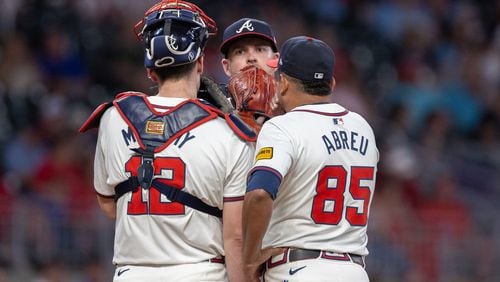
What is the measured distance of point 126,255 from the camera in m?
5.04

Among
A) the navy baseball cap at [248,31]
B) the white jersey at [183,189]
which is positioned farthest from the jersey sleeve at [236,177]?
the navy baseball cap at [248,31]

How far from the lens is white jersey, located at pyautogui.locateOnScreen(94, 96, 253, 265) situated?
16.2 ft

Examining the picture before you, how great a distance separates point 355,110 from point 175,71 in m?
7.39

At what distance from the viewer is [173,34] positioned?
508 cm

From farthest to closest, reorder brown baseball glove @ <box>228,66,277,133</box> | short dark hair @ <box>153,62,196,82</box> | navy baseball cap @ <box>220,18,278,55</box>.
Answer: navy baseball cap @ <box>220,18,278,55</box> → brown baseball glove @ <box>228,66,277,133</box> → short dark hair @ <box>153,62,196,82</box>

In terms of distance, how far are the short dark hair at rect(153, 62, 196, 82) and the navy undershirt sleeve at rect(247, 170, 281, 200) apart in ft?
1.95

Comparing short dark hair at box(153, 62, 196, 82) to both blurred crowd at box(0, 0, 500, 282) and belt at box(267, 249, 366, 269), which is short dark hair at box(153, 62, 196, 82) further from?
blurred crowd at box(0, 0, 500, 282)

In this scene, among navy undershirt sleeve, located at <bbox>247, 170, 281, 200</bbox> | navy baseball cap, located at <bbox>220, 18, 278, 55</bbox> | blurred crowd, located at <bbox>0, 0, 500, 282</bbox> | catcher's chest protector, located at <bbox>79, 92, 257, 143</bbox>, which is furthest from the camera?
blurred crowd, located at <bbox>0, 0, 500, 282</bbox>

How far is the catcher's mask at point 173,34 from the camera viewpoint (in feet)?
16.5

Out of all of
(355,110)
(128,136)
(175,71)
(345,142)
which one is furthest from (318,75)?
(355,110)

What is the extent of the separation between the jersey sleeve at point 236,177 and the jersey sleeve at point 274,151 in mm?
71

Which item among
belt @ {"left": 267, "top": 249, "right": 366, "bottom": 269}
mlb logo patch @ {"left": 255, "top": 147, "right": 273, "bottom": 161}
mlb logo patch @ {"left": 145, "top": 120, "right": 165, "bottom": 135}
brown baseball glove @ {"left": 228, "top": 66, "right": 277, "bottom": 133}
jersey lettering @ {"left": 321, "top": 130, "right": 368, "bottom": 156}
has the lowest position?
belt @ {"left": 267, "top": 249, "right": 366, "bottom": 269}

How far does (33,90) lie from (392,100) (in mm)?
4438

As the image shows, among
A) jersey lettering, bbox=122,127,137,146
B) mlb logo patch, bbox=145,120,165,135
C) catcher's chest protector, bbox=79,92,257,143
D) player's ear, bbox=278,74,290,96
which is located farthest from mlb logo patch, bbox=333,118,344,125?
jersey lettering, bbox=122,127,137,146
